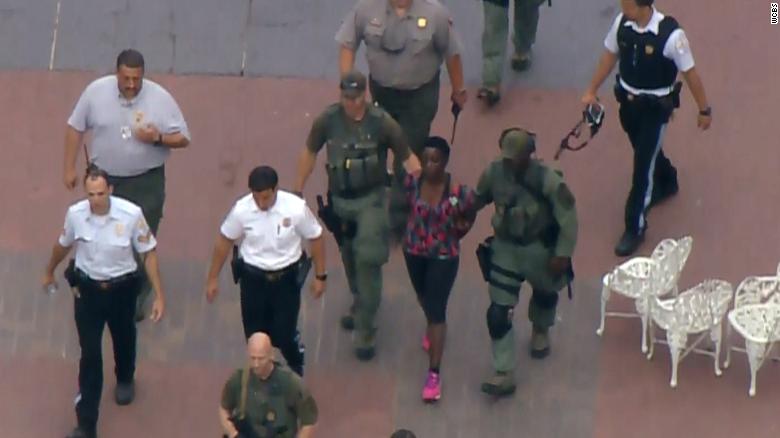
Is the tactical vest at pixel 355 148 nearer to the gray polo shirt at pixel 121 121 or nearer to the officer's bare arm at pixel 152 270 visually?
the gray polo shirt at pixel 121 121

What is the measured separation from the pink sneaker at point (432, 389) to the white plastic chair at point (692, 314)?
129cm

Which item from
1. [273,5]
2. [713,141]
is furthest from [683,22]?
[273,5]

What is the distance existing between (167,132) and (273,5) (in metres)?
3.04

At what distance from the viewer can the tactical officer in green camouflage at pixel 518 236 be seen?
12352 mm

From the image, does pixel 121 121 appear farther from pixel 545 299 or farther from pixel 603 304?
pixel 603 304

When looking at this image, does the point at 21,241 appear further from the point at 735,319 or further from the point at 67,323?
the point at 735,319

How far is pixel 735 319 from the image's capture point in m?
13.0

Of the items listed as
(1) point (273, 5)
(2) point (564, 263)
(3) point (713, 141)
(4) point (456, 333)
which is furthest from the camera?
(1) point (273, 5)

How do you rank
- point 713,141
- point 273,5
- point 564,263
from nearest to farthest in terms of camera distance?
point 564,263
point 713,141
point 273,5

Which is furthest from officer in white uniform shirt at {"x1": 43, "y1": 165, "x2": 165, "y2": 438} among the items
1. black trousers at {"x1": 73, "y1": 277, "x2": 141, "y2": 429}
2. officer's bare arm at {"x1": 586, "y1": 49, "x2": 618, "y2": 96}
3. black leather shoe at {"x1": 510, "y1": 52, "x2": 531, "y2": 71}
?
black leather shoe at {"x1": 510, "y1": 52, "x2": 531, "y2": 71}

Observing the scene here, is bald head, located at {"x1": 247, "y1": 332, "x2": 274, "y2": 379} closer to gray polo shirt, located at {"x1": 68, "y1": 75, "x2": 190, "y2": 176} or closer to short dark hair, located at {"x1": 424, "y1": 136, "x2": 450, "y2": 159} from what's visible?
short dark hair, located at {"x1": 424, "y1": 136, "x2": 450, "y2": 159}

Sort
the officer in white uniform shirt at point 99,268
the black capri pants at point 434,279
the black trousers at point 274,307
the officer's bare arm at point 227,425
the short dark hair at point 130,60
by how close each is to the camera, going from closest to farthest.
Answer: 1. the officer's bare arm at point 227,425
2. the officer in white uniform shirt at point 99,268
3. the black trousers at point 274,307
4. the black capri pants at point 434,279
5. the short dark hair at point 130,60

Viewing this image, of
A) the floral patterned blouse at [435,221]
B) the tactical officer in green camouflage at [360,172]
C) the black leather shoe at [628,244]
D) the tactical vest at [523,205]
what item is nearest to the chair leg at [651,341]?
the black leather shoe at [628,244]

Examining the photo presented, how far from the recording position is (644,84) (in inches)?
529
